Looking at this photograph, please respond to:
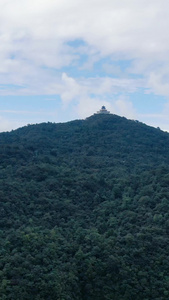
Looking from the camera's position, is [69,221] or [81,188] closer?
[69,221]

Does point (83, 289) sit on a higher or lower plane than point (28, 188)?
lower

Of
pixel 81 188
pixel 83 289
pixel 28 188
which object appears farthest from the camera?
pixel 81 188

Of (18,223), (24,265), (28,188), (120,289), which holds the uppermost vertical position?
(28,188)

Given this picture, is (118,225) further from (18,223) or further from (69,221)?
(18,223)

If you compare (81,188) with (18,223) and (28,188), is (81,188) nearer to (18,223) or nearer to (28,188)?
(28,188)

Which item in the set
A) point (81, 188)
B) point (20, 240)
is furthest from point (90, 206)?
point (20, 240)

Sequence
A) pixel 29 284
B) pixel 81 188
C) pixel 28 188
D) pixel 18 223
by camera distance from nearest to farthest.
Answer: pixel 29 284 → pixel 18 223 → pixel 28 188 → pixel 81 188
